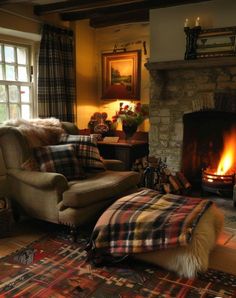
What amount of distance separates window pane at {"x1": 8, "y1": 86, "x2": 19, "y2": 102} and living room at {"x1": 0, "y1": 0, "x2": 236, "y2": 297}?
25 centimetres

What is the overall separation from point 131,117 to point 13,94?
1535 mm

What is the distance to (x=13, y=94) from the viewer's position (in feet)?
13.1

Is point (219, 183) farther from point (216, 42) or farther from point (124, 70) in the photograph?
point (124, 70)

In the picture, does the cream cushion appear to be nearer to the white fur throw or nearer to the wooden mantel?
the white fur throw

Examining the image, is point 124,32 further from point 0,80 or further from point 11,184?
point 11,184

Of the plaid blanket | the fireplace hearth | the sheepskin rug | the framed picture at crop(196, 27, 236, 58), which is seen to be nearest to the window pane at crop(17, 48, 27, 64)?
the framed picture at crop(196, 27, 236, 58)

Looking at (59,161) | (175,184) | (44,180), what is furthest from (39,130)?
(175,184)

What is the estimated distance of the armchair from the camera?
2549 mm

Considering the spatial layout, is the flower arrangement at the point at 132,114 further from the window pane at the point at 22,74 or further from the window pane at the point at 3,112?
the window pane at the point at 3,112

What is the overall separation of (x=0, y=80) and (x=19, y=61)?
1.32 feet

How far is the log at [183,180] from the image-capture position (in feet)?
12.6

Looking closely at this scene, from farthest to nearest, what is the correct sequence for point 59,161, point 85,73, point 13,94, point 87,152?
point 85,73, point 13,94, point 87,152, point 59,161

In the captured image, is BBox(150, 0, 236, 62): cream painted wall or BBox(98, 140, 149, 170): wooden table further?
BBox(98, 140, 149, 170): wooden table

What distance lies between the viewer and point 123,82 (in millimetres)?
4523
